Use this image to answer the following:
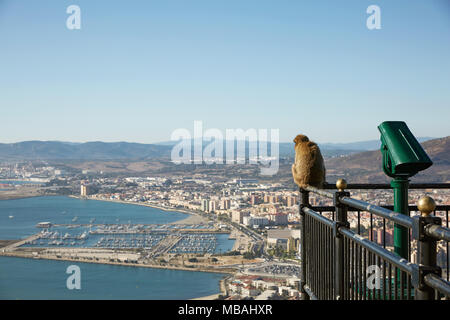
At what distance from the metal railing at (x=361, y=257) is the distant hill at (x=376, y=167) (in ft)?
26.3

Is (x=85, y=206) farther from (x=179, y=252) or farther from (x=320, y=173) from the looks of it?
(x=320, y=173)

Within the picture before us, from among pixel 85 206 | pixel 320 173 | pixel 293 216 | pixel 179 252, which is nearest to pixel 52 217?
pixel 85 206

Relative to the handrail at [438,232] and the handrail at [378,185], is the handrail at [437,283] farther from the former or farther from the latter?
the handrail at [378,185]

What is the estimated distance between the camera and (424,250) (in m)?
1.08

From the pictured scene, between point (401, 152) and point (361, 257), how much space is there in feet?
2.10

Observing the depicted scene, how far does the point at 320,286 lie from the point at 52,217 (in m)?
30.7

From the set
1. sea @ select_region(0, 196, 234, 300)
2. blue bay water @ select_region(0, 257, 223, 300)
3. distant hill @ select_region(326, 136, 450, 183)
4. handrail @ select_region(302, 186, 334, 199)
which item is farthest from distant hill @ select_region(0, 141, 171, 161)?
handrail @ select_region(302, 186, 334, 199)

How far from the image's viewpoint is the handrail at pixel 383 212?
3.90ft

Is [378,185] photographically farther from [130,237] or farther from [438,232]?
[130,237]

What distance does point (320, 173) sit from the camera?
2.66 m

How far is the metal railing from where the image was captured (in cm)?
108

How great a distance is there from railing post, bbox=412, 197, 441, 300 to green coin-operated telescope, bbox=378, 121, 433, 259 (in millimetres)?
1078

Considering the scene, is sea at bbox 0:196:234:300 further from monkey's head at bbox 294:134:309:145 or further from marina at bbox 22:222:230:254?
monkey's head at bbox 294:134:309:145
